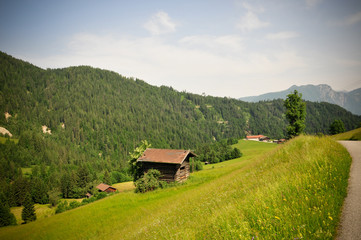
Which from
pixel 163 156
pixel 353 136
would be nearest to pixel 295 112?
pixel 353 136

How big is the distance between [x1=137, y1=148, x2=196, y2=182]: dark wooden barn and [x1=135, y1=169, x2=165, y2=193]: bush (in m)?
1.38

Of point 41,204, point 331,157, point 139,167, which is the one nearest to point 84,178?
point 41,204

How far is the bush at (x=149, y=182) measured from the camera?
32.1 meters

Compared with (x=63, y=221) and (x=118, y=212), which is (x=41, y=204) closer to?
(x=63, y=221)

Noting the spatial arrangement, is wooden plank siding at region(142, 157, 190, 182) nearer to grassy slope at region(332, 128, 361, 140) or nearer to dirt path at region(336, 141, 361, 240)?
grassy slope at region(332, 128, 361, 140)

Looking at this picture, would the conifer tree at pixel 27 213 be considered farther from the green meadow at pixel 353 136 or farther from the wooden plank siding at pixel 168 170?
the green meadow at pixel 353 136

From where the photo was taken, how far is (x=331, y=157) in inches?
343

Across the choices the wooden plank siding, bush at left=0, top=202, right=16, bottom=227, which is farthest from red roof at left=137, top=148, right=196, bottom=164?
bush at left=0, top=202, right=16, bottom=227

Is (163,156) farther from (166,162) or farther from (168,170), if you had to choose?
(168,170)

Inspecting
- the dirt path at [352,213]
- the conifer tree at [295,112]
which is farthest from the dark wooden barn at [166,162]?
the dirt path at [352,213]

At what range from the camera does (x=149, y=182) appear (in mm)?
32531

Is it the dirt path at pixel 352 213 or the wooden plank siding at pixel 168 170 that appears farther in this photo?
the wooden plank siding at pixel 168 170

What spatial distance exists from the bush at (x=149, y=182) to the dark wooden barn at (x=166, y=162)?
1379 millimetres

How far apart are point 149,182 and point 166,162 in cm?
459
